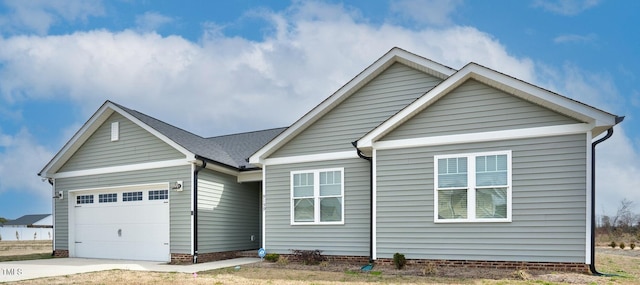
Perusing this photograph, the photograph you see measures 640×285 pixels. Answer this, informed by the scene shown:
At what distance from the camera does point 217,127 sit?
840 inches

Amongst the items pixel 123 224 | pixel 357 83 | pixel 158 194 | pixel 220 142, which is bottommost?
pixel 123 224

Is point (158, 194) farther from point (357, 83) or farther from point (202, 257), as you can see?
point (357, 83)

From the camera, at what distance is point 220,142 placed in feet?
59.8

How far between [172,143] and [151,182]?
5.15 ft

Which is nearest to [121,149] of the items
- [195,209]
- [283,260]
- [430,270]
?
[195,209]

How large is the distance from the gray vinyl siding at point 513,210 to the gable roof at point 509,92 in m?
0.55

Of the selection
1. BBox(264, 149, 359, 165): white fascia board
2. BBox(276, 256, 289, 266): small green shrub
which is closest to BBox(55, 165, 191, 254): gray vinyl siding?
BBox(264, 149, 359, 165): white fascia board

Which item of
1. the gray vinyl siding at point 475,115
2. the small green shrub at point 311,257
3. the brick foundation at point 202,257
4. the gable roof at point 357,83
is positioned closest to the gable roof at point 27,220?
the brick foundation at point 202,257

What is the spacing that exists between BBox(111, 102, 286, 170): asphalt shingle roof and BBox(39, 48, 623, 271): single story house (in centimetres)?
10

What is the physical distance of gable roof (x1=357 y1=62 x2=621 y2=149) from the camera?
9078mm

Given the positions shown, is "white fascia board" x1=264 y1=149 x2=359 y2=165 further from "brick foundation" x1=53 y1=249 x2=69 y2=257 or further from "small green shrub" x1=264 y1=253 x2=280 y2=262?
"brick foundation" x1=53 y1=249 x2=69 y2=257

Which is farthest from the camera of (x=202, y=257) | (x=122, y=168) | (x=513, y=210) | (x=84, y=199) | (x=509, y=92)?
(x=84, y=199)

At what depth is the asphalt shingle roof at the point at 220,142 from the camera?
1420 cm

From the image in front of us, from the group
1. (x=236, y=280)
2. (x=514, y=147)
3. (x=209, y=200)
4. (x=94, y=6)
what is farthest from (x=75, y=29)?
(x=514, y=147)
